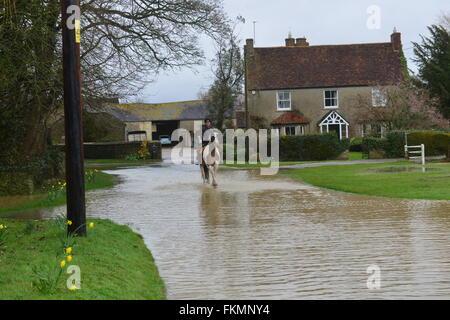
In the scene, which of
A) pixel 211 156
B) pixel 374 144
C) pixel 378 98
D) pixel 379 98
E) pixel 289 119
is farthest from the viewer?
pixel 289 119

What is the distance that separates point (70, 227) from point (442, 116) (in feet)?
133

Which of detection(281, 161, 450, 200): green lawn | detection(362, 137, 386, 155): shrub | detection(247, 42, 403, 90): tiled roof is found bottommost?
detection(281, 161, 450, 200): green lawn

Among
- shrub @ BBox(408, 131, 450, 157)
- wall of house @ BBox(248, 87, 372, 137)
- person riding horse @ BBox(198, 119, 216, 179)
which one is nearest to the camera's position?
person riding horse @ BBox(198, 119, 216, 179)

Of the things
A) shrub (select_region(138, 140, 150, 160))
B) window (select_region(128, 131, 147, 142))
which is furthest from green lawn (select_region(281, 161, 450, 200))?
window (select_region(128, 131, 147, 142))

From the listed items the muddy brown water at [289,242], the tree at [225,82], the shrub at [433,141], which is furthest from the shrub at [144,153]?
the muddy brown water at [289,242]

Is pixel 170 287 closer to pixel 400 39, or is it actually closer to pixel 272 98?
pixel 272 98

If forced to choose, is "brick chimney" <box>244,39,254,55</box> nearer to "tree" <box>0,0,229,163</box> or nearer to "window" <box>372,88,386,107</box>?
"window" <box>372,88,386,107</box>

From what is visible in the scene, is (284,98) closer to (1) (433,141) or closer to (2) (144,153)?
(2) (144,153)

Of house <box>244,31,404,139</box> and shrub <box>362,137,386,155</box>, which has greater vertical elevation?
house <box>244,31,404,139</box>

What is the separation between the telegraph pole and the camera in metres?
9.90

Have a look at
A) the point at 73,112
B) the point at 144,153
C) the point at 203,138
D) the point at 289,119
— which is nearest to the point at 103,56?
the point at 203,138

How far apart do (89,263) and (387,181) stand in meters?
14.7

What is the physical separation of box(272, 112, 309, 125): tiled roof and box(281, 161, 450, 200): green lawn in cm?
2690

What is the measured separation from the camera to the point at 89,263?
8.26m
